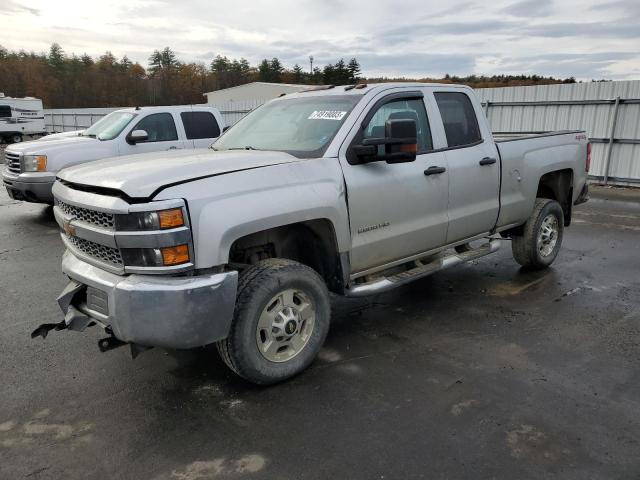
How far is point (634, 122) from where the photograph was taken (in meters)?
12.6

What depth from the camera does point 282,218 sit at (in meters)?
3.42

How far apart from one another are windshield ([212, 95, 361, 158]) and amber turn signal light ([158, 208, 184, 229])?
4.08 feet

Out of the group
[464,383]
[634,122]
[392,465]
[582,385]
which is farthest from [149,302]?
[634,122]

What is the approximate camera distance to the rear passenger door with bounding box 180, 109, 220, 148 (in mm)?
10289

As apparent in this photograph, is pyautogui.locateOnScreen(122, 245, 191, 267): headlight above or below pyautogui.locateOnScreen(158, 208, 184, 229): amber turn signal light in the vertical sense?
below

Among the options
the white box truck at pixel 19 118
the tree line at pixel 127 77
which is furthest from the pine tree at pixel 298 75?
the white box truck at pixel 19 118

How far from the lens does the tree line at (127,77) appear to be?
76062 millimetres

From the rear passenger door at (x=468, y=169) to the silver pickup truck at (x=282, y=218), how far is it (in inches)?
0.6

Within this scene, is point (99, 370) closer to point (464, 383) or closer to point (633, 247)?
point (464, 383)

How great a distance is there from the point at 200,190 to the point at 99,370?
70.1 inches

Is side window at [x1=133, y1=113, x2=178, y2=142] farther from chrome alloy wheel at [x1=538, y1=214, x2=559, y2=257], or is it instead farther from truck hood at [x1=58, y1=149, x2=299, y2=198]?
chrome alloy wheel at [x1=538, y1=214, x2=559, y2=257]

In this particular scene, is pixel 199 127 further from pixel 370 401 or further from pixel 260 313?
pixel 370 401

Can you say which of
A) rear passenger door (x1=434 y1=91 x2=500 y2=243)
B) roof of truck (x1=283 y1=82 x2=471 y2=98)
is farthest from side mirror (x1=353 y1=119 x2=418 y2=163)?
rear passenger door (x1=434 y1=91 x2=500 y2=243)

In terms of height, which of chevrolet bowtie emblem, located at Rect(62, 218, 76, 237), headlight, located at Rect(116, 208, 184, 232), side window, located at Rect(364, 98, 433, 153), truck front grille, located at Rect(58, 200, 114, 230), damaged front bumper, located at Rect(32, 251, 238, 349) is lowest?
damaged front bumper, located at Rect(32, 251, 238, 349)
